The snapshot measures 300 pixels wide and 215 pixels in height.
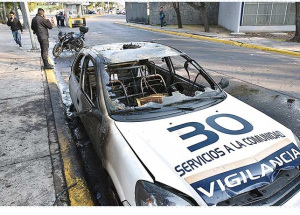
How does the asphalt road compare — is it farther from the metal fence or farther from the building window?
the metal fence

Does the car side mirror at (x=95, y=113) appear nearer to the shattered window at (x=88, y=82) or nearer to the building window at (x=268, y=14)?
the shattered window at (x=88, y=82)

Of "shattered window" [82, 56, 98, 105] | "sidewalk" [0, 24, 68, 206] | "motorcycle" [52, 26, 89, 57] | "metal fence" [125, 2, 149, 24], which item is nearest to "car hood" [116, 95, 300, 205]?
"sidewalk" [0, 24, 68, 206]

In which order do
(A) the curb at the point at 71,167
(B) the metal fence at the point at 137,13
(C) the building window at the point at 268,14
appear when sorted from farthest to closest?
(B) the metal fence at the point at 137,13, (C) the building window at the point at 268,14, (A) the curb at the point at 71,167

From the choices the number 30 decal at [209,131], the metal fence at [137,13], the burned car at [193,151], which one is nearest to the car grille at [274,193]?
the burned car at [193,151]

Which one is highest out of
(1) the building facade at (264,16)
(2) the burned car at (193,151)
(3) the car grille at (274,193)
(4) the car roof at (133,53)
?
(1) the building facade at (264,16)

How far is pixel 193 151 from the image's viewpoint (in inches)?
80.6

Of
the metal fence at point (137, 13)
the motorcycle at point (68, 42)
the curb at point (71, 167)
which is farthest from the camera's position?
the metal fence at point (137, 13)

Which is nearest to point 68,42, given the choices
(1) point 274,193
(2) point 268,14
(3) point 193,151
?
(3) point 193,151

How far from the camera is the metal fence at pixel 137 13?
2836cm

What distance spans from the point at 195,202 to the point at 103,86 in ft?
5.41

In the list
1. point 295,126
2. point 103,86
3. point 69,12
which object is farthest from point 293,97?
point 69,12

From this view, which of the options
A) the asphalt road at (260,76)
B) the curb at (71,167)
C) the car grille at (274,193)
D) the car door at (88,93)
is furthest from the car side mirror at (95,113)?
the asphalt road at (260,76)

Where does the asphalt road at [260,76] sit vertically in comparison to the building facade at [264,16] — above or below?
below

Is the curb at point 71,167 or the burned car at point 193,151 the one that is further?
the curb at point 71,167
